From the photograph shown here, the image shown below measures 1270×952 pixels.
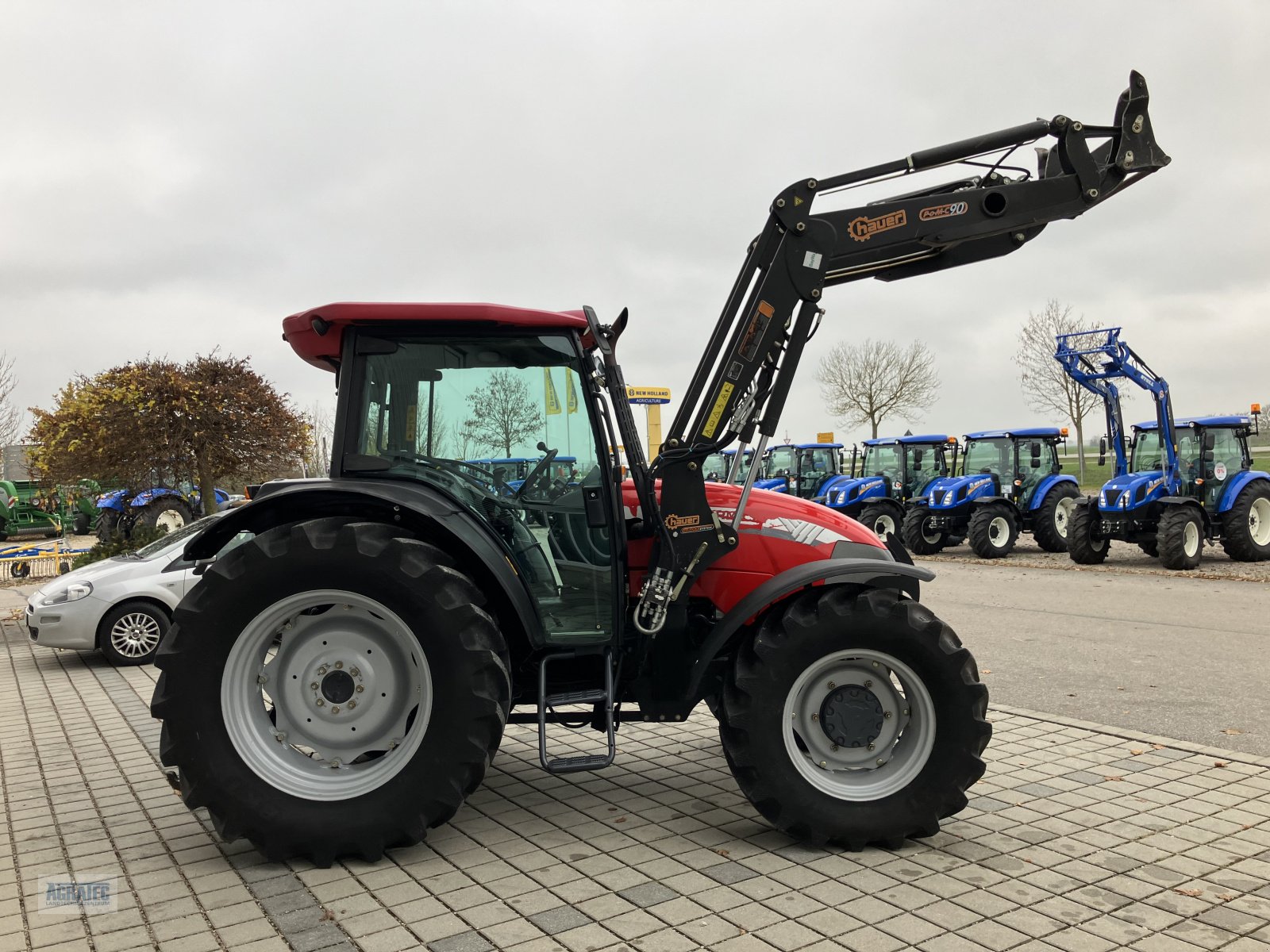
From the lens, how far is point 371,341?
4.56 metres

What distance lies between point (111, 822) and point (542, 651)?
2314 millimetres

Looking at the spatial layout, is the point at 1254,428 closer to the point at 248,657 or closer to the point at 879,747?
the point at 879,747

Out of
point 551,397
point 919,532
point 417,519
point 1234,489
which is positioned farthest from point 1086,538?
point 417,519

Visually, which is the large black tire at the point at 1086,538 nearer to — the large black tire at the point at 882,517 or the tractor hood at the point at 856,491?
the large black tire at the point at 882,517

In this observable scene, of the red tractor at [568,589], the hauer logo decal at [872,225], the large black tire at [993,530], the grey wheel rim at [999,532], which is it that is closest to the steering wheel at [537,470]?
the red tractor at [568,589]

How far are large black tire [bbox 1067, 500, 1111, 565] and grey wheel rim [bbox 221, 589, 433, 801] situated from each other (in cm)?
1562

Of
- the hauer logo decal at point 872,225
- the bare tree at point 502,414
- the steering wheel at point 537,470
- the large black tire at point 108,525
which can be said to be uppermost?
the hauer logo decal at point 872,225

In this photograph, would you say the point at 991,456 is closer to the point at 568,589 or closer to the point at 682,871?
the point at 568,589

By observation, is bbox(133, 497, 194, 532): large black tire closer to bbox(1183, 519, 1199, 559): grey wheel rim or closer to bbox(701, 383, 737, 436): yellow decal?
bbox(701, 383, 737, 436): yellow decal

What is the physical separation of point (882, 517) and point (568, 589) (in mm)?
17252

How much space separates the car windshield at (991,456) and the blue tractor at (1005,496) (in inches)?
0.6

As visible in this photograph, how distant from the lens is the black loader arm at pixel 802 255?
453 cm

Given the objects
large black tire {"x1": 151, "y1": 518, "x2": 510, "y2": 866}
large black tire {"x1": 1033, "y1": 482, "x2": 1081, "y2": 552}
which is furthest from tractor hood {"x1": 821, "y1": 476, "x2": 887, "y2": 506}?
large black tire {"x1": 151, "y1": 518, "x2": 510, "y2": 866}

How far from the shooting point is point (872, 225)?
15.0 feet
